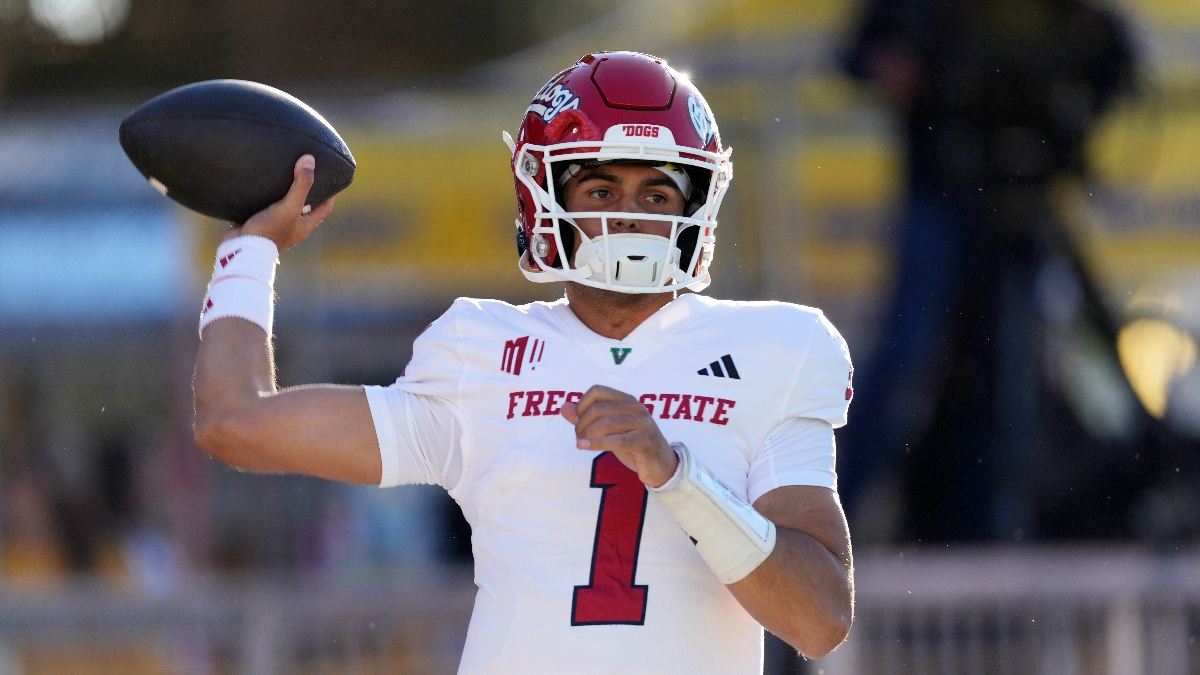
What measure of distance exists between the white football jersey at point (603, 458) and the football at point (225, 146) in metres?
0.37

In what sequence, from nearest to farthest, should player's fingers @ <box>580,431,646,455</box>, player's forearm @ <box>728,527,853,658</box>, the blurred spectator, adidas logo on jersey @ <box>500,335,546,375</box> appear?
player's fingers @ <box>580,431,646,455</box> → player's forearm @ <box>728,527,853,658</box> → adidas logo on jersey @ <box>500,335,546,375</box> → the blurred spectator

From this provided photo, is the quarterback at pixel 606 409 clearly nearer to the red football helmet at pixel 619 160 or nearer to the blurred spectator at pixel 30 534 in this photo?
the red football helmet at pixel 619 160

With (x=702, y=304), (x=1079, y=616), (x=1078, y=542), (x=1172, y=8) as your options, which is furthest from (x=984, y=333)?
(x=702, y=304)

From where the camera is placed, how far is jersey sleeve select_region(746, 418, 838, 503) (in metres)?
2.23

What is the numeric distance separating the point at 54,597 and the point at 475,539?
2.80m

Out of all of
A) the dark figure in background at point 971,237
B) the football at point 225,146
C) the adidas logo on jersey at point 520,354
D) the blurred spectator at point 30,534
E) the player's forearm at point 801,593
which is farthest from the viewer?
the blurred spectator at point 30,534

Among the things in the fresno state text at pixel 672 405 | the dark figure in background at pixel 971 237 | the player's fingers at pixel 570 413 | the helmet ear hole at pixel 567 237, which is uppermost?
the dark figure in background at pixel 971 237

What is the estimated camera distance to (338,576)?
530cm

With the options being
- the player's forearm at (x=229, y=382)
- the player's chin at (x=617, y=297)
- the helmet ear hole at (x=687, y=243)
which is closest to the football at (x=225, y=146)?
the player's forearm at (x=229, y=382)

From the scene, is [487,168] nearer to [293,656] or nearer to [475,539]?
[293,656]

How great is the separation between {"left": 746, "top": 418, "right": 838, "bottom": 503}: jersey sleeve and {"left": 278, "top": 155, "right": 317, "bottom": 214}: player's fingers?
34.4 inches

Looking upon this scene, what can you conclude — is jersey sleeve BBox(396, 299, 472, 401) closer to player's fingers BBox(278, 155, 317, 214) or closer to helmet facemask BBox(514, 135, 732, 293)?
helmet facemask BBox(514, 135, 732, 293)

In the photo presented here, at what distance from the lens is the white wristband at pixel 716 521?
2004 millimetres


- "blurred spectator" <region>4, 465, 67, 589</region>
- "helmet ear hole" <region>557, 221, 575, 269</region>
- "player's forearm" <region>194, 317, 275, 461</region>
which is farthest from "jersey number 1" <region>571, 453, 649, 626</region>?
"blurred spectator" <region>4, 465, 67, 589</region>
